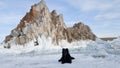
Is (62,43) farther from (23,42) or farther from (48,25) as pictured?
(23,42)

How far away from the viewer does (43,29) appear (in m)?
87.3

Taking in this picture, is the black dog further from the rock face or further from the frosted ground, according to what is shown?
the rock face

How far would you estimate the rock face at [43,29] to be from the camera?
82.4 m

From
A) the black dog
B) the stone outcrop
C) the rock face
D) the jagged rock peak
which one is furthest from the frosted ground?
the stone outcrop

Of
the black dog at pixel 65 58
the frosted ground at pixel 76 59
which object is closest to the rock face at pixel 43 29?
the frosted ground at pixel 76 59

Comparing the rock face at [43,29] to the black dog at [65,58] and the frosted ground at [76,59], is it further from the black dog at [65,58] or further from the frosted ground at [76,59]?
the black dog at [65,58]

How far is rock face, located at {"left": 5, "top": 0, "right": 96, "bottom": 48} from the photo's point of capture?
82.4 metres

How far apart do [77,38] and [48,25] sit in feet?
55.8

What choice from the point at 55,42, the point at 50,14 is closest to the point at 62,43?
the point at 55,42

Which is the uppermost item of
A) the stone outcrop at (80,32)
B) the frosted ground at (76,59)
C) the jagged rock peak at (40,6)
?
the jagged rock peak at (40,6)

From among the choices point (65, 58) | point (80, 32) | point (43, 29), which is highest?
point (43, 29)

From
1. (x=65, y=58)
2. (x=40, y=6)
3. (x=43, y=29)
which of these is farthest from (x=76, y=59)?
(x=40, y=6)

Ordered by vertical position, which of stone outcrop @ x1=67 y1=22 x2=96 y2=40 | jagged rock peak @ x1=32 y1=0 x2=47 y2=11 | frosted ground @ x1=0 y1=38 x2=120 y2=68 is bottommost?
frosted ground @ x1=0 y1=38 x2=120 y2=68

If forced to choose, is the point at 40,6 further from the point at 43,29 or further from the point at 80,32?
the point at 80,32
